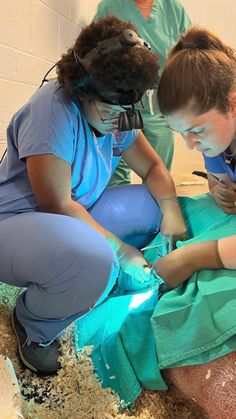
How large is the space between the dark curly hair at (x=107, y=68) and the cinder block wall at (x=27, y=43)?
0.57 m

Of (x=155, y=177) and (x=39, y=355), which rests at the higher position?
(x=155, y=177)

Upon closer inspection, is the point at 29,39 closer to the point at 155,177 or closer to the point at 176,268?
the point at 155,177

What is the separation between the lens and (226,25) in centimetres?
290

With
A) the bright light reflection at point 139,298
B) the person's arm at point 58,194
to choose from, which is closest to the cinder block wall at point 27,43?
the person's arm at point 58,194

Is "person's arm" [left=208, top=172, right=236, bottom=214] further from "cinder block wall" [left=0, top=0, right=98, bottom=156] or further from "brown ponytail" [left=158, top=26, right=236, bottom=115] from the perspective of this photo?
"cinder block wall" [left=0, top=0, right=98, bottom=156]

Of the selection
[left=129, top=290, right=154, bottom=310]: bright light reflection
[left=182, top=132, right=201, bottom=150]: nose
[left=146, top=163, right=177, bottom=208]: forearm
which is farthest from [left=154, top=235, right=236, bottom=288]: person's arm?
[left=146, top=163, right=177, bottom=208]: forearm

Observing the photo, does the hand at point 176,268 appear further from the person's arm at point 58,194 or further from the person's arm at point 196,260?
the person's arm at point 58,194

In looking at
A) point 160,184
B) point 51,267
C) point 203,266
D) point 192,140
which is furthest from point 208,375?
point 160,184

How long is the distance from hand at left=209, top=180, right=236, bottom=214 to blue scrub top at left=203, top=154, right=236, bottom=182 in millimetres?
21

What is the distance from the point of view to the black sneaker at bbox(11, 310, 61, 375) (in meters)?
0.93

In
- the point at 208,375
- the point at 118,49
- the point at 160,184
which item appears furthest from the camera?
the point at 160,184

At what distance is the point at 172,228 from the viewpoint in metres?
1.14

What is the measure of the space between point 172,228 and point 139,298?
7.9 inches

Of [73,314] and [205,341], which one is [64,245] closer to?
[73,314]
